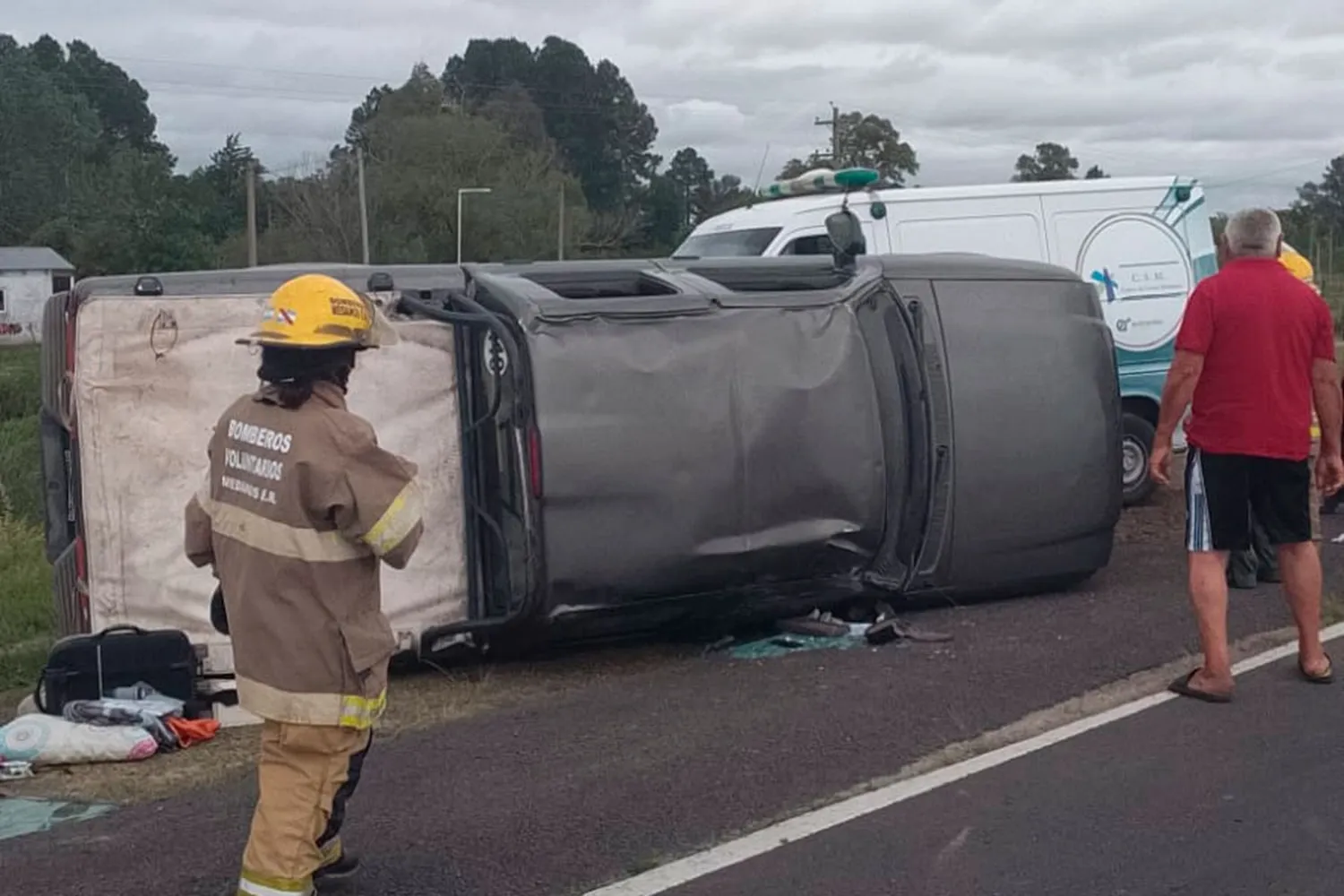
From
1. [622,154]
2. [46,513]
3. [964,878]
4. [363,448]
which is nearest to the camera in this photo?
[363,448]

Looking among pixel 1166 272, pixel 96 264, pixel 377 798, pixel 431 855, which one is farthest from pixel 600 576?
pixel 96 264

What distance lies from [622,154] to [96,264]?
3708 centimetres

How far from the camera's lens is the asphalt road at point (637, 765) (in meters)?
4.64

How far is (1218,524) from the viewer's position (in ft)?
20.6

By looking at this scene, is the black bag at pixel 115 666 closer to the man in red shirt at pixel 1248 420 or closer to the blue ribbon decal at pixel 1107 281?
the man in red shirt at pixel 1248 420

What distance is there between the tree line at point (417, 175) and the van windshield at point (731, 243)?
41.5 ft

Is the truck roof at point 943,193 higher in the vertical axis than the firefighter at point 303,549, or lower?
higher

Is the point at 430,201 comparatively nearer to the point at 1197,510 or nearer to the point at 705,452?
the point at 705,452

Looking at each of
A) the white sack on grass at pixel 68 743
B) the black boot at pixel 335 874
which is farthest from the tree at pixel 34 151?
the black boot at pixel 335 874

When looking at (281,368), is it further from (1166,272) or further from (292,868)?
(1166,272)

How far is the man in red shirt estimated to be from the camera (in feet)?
20.6

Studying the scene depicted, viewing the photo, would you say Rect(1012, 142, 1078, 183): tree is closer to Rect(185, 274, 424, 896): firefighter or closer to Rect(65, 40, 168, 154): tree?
Rect(185, 274, 424, 896): firefighter

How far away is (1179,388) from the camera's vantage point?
249 inches

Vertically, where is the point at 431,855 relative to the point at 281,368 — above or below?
below
